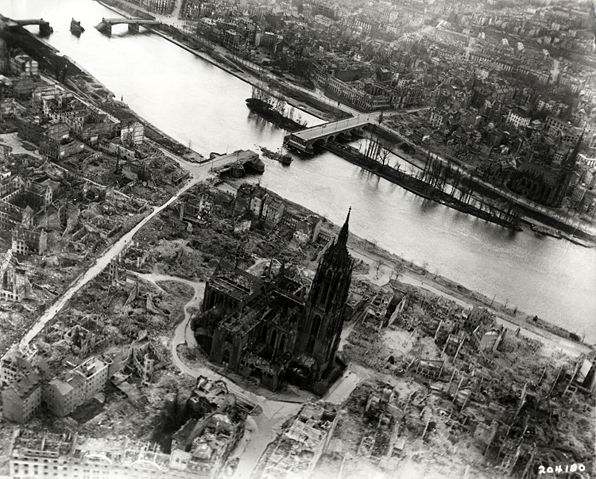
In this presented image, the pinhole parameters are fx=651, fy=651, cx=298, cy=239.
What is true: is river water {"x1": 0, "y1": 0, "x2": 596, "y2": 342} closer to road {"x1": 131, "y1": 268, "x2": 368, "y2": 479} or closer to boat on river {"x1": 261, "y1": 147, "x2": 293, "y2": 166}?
boat on river {"x1": 261, "y1": 147, "x2": 293, "y2": 166}

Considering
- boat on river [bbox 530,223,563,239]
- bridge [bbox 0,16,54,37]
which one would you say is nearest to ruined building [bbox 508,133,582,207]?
boat on river [bbox 530,223,563,239]

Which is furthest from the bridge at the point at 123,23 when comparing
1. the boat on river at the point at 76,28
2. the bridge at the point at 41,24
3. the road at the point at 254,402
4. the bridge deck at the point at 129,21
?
the road at the point at 254,402

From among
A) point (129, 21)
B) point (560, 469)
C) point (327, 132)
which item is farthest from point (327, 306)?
point (129, 21)

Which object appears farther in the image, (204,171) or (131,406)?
(204,171)

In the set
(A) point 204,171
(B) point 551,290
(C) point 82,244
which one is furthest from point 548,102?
(C) point 82,244

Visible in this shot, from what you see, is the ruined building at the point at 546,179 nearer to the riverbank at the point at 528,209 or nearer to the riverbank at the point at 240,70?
the riverbank at the point at 528,209

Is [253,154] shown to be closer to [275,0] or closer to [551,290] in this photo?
[551,290]

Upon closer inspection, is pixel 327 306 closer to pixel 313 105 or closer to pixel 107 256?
pixel 107 256
